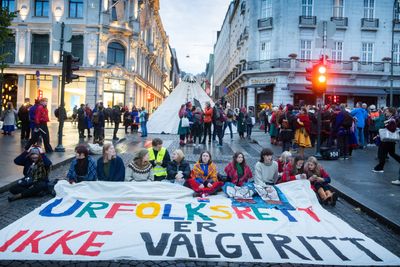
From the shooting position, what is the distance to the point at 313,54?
113 ft

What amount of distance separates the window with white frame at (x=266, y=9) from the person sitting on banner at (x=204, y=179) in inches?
1227

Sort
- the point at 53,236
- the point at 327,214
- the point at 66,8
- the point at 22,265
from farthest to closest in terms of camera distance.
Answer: the point at 66,8
the point at 327,214
the point at 53,236
the point at 22,265

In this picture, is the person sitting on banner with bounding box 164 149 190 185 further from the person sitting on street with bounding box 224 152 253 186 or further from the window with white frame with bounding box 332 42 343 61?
the window with white frame with bounding box 332 42 343 61

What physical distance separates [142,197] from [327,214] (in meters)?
3.13

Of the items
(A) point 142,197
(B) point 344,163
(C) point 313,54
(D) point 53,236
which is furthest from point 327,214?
(C) point 313,54

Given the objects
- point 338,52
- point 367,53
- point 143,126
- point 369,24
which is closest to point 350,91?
point 338,52

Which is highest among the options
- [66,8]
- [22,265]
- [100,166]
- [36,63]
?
[66,8]

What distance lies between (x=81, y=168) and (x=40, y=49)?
33.9 m

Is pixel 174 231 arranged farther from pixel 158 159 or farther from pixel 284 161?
pixel 284 161

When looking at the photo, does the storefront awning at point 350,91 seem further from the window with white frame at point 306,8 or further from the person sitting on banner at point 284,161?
the person sitting on banner at point 284,161

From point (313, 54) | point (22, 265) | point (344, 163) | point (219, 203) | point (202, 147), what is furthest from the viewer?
point (313, 54)

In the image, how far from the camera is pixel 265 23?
118 feet

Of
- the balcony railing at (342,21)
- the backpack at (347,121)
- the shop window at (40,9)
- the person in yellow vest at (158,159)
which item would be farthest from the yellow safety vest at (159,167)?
the shop window at (40,9)

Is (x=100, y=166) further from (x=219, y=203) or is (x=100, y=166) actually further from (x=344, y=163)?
(x=344, y=163)
